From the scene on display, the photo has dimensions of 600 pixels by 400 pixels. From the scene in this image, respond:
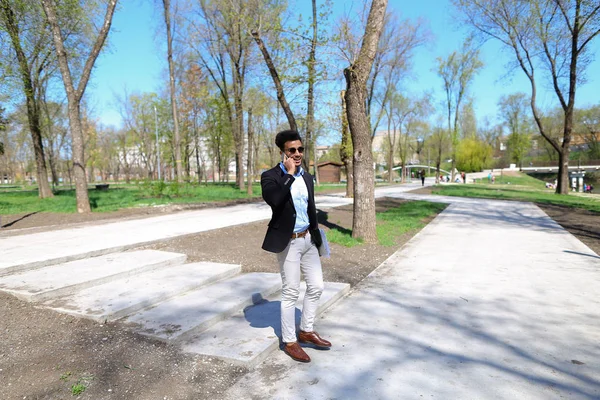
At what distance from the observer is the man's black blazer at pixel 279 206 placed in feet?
10.6

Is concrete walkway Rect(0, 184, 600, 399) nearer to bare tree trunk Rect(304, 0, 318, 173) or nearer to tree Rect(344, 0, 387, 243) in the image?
tree Rect(344, 0, 387, 243)

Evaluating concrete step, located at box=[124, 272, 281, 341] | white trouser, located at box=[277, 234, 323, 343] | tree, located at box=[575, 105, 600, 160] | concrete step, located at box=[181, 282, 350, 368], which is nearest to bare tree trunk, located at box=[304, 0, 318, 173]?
concrete step, located at box=[124, 272, 281, 341]

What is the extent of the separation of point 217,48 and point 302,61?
56.0 feet

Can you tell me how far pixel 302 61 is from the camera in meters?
10.4

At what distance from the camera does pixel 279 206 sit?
3277mm

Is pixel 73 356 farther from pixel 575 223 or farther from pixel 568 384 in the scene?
pixel 575 223

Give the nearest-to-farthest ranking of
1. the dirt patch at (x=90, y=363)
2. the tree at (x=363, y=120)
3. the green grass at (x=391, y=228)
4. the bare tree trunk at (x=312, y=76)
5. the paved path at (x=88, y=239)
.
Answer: the dirt patch at (x=90, y=363)
the paved path at (x=88, y=239)
the tree at (x=363, y=120)
the green grass at (x=391, y=228)
the bare tree trunk at (x=312, y=76)

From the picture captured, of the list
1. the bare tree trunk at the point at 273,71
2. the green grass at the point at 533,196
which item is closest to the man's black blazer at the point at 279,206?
the bare tree trunk at the point at 273,71

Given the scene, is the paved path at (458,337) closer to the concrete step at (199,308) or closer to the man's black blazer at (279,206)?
the concrete step at (199,308)

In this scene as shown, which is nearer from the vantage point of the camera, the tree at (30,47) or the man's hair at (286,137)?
the man's hair at (286,137)

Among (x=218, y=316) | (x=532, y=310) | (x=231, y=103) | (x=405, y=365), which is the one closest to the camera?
(x=405, y=365)

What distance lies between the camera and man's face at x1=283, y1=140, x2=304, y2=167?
10.9 feet

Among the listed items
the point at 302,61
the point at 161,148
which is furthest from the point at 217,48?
the point at 161,148

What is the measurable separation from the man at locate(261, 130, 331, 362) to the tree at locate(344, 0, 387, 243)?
17.8 ft
